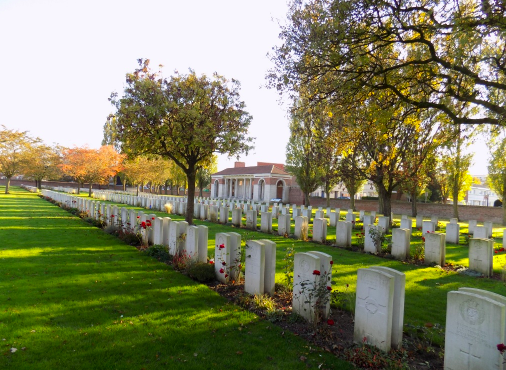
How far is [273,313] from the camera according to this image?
5020 millimetres

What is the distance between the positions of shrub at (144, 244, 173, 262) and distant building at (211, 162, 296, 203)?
3888 centimetres

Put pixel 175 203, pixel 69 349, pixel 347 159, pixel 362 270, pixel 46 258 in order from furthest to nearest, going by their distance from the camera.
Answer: pixel 175 203
pixel 347 159
pixel 46 258
pixel 362 270
pixel 69 349

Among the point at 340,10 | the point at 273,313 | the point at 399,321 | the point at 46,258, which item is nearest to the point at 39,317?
the point at 273,313

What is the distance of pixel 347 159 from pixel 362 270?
14.8 m

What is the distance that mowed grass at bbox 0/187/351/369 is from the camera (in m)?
3.70

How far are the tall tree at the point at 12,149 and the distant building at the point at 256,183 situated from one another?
2837 cm

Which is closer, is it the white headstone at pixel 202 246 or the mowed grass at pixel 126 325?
the mowed grass at pixel 126 325

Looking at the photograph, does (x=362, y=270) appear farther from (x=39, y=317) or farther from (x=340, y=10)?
(x=340, y=10)

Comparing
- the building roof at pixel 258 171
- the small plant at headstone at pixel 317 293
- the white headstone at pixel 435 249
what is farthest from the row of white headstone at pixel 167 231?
the building roof at pixel 258 171

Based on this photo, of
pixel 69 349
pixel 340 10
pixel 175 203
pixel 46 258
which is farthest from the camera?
pixel 175 203

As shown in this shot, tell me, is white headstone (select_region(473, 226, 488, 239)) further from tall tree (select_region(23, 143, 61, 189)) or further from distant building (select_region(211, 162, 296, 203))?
tall tree (select_region(23, 143, 61, 189))

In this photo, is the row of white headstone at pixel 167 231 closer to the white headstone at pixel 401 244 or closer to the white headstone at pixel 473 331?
the white headstone at pixel 473 331

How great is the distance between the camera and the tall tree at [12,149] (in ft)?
110

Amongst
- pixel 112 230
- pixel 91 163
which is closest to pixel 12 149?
pixel 91 163
